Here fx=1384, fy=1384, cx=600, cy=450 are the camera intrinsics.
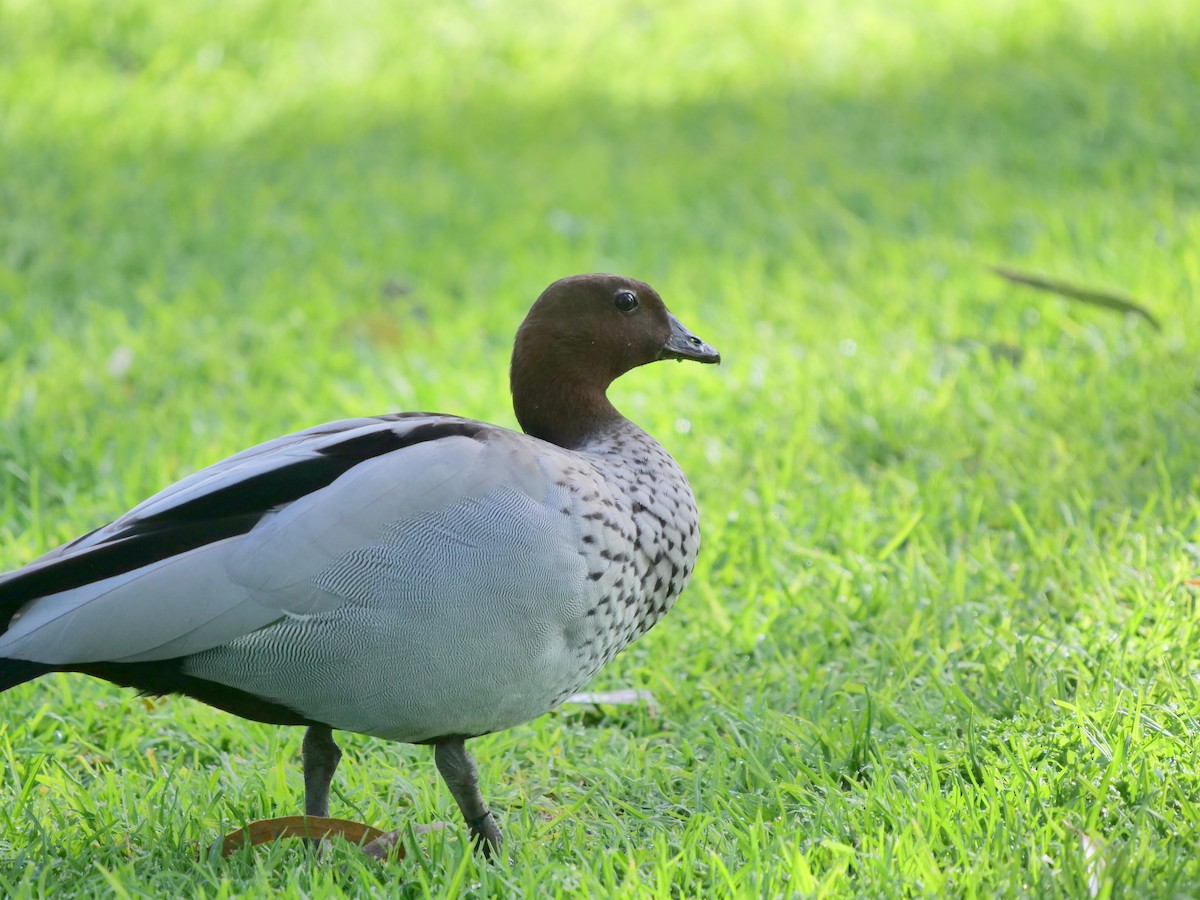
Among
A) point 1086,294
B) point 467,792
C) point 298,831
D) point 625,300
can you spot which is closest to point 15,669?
point 298,831

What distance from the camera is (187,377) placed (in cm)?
480

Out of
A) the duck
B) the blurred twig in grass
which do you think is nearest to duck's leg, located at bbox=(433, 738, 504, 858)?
the duck

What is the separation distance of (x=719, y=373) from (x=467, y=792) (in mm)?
2501

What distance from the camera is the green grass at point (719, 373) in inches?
97.8

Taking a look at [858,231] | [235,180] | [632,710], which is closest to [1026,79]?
[858,231]

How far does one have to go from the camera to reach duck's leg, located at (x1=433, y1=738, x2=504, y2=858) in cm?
251

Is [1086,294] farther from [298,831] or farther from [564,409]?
[298,831]

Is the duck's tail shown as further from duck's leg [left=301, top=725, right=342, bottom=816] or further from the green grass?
duck's leg [left=301, top=725, right=342, bottom=816]

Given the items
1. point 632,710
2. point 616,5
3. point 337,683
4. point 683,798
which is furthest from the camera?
point 616,5

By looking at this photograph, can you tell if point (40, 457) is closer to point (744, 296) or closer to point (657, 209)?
point (744, 296)

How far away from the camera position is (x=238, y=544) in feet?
7.74

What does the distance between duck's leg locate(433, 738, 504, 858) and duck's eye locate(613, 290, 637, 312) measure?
100 centimetres

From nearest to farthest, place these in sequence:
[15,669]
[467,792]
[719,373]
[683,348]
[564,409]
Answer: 1. [15,669]
2. [467,792]
3. [564,409]
4. [683,348]
5. [719,373]

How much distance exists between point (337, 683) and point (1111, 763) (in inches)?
52.5
